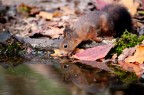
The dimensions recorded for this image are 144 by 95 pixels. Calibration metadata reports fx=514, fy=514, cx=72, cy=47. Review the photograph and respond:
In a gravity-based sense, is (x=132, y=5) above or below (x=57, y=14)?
above

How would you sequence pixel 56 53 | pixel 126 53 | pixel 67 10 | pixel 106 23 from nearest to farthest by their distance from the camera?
pixel 126 53, pixel 56 53, pixel 106 23, pixel 67 10

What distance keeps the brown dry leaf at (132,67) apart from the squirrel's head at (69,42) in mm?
901

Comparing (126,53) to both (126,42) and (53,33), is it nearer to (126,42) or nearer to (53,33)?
(126,42)

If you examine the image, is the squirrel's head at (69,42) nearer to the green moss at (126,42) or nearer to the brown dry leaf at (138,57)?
the green moss at (126,42)

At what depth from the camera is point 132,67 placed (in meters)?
5.95

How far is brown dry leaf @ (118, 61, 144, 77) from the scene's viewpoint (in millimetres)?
5632

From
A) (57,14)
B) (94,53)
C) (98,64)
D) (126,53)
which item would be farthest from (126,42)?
(57,14)

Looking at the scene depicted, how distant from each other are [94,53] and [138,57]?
629 millimetres

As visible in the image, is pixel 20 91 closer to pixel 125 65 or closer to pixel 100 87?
pixel 100 87

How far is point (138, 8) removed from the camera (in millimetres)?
8586

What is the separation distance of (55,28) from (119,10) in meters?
1.30

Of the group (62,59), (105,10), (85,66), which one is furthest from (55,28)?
(85,66)

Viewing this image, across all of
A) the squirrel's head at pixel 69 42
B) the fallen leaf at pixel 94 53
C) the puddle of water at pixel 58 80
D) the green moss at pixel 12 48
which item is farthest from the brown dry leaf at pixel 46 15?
the puddle of water at pixel 58 80

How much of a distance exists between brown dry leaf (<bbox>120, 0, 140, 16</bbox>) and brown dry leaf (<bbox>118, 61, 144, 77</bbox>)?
231cm
